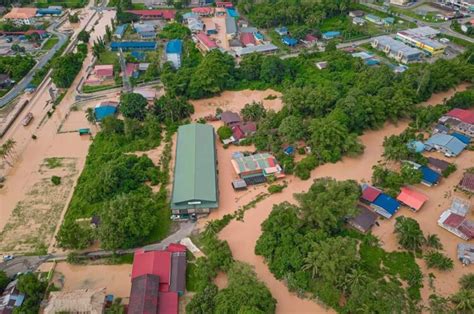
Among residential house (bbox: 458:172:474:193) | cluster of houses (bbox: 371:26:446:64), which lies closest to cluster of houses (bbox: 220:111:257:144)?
residential house (bbox: 458:172:474:193)

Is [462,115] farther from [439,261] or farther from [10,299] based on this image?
[10,299]

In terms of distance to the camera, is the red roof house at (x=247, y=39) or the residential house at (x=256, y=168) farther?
the red roof house at (x=247, y=39)

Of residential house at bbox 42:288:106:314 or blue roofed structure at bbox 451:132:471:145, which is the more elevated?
blue roofed structure at bbox 451:132:471:145

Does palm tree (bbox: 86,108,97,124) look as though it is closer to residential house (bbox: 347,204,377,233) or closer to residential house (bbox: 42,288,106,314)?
residential house (bbox: 42,288,106,314)

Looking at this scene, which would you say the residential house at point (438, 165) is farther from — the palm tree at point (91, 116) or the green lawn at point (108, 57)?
the green lawn at point (108, 57)

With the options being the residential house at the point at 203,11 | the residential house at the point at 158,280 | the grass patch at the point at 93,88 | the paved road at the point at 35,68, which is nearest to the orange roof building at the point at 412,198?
the residential house at the point at 158,280

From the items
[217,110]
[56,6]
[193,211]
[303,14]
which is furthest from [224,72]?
[56,6]

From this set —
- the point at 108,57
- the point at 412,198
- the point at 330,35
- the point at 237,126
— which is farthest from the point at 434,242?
the point at 108,57
